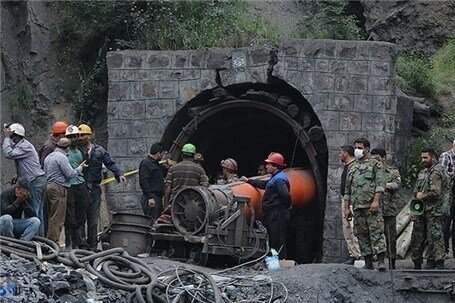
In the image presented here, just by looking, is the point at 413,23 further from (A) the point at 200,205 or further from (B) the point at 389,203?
(A) the point at 200,205

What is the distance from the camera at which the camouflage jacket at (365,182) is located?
16.1 m

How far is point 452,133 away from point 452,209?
440 centimetres

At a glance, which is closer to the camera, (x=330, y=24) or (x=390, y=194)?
(x=390, y=194)

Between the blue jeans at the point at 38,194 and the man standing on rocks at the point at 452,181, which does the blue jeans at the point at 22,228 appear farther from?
the man standing on rocks at the point at 452,181

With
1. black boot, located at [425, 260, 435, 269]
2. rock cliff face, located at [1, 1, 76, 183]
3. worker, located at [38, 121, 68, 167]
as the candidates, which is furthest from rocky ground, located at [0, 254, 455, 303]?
rock cliff face, located at [1, 1, 76, 183]

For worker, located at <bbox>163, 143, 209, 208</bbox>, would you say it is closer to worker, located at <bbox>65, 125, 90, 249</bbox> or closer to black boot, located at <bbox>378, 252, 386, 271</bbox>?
worker, located at <bbox>65, 125, 90, 249</bbox>

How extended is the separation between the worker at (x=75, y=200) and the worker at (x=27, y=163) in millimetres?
803

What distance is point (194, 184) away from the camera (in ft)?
58.3

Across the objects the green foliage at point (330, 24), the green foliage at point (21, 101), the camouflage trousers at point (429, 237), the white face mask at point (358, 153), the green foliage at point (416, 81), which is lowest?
the camouflage trousers at point (429, 237)

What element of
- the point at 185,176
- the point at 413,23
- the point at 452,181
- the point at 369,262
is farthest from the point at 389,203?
the point at 413,23

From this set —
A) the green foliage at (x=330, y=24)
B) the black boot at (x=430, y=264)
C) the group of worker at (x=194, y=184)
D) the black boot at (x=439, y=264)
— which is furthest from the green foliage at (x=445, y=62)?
the black boot at (x=439, y=264)

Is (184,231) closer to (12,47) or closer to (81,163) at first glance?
(81,163)

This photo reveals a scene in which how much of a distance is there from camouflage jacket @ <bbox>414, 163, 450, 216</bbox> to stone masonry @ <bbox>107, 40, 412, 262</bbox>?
3.05 metres

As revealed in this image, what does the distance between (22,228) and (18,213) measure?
227 millimetres
